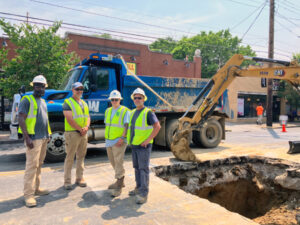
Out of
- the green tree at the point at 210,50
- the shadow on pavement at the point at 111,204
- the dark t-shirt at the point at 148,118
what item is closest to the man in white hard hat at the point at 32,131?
the shadow on pavement at the point at 111,204

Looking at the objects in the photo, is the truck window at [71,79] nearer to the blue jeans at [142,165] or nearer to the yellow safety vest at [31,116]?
the yellow safety vest at [31,116]

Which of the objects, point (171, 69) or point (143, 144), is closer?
point (143, 144)

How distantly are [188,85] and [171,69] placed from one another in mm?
15220

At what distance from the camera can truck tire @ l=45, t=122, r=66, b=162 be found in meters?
6.89

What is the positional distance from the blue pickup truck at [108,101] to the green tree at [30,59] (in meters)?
4.10

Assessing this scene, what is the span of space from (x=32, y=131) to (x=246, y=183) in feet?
19.0

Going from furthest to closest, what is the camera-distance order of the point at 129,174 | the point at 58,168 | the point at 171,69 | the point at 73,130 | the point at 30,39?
the point at 171,69
the point at 30,39
the point at 58,168
the point at 129,174
the point at 73,130

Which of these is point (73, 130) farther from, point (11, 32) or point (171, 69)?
point (171, 69)

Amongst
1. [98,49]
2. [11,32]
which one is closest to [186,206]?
[11,32]

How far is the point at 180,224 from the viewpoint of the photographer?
11.0ft

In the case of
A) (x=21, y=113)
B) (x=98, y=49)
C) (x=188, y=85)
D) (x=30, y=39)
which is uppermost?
(x=98, y=49)

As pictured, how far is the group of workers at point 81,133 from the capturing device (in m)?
4.04

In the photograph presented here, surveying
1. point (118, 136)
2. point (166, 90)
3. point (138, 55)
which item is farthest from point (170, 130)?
point (138, 55)

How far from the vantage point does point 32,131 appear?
4.05 meters
